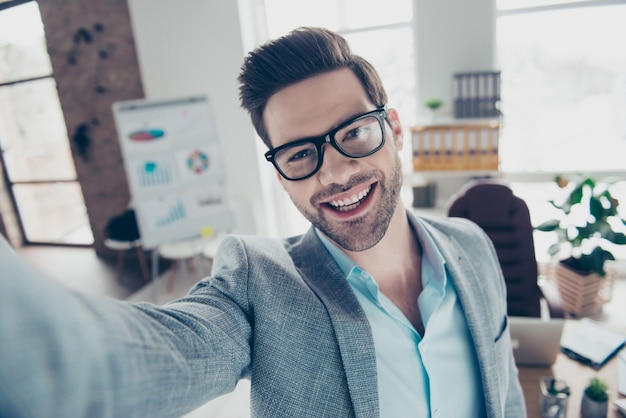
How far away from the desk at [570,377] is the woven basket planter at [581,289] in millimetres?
1427

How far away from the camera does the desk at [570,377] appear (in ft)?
4.14

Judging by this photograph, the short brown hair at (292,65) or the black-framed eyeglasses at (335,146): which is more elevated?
the short brown hair at (292,65)

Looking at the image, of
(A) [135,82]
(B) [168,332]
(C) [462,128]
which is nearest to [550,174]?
(C) [462,128]

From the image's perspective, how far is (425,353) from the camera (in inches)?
35.7

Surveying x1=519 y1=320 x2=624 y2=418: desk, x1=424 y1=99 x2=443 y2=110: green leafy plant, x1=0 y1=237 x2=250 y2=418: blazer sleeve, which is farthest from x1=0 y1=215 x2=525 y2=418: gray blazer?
x1=424 y1=99 x2=443 y2=110: green leafy plant

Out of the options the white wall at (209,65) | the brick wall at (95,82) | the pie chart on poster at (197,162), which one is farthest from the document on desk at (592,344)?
the brick wall at (95,82)

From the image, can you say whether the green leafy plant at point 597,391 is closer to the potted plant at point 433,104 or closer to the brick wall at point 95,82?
the potted plant at point 433,104

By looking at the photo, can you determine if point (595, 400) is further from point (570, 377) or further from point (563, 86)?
point (563, 86)

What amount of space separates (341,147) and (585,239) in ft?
7.45

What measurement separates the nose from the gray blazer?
0.18 metres

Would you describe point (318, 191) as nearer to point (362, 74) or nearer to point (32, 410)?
point (362, 74)

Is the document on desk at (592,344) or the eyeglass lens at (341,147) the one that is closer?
the eyeglass lens at (341,147)

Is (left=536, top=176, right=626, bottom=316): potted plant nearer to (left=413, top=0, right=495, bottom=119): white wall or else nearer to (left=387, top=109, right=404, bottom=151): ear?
→ (left=413, top=0, right=495, bottom=119): white wall

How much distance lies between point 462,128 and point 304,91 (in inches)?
99.0
